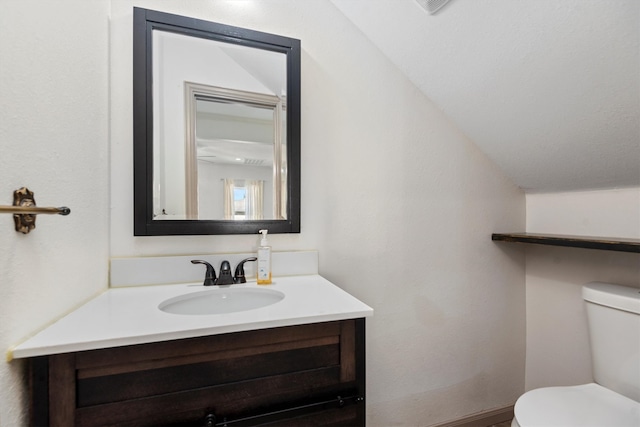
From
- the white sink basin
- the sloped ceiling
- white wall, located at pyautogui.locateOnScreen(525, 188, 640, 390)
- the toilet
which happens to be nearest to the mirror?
the white sink basin

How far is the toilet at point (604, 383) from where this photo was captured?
983 mm

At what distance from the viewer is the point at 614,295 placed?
117 centimetres

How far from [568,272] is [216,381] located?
5.71 ft

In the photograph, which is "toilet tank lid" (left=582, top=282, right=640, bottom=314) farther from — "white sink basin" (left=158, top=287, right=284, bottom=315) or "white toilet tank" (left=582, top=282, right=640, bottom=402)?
"white sink basin" (left=158, top=287, right=284, bottom=315)

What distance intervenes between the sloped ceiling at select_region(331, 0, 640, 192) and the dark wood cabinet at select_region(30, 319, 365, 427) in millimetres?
1151

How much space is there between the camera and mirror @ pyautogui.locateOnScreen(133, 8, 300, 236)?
111cm

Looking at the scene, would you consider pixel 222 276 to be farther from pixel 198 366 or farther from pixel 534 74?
pixel 534 74

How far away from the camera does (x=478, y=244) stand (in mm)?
1602

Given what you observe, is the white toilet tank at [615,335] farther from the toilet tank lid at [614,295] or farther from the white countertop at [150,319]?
the white countertop at [150,319]

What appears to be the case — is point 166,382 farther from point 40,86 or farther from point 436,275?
point 436,275

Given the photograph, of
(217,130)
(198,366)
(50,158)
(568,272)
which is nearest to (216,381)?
(198,366)

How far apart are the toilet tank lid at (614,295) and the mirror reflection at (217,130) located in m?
1.35

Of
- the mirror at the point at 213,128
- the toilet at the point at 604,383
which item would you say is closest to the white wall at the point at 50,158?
the mirror at the point at 213,128

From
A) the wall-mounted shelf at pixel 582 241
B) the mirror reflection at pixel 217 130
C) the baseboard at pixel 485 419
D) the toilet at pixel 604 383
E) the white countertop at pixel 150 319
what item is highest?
the mirror reflection at pixel 217 130
